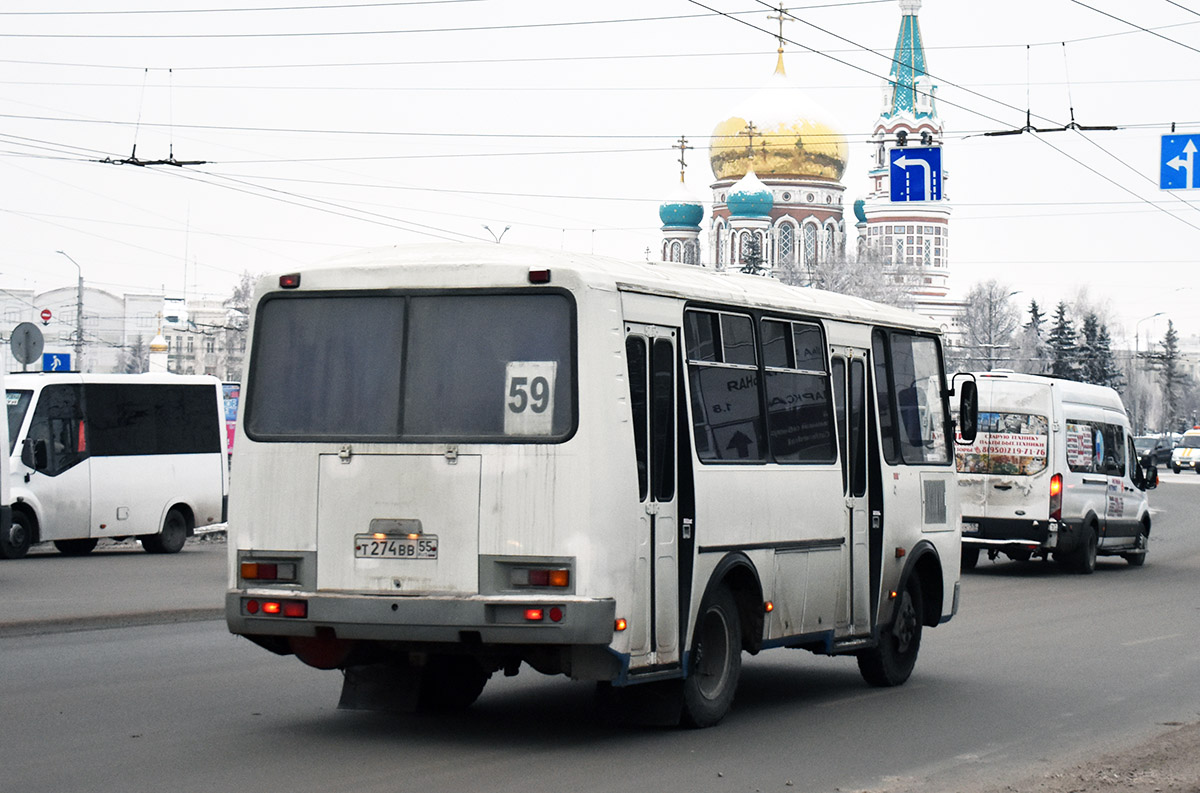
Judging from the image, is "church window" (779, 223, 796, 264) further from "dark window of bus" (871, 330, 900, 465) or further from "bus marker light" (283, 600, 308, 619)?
"bus marker light" (283, 600, 308, 619)

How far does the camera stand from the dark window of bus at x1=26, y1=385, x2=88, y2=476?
932 inches

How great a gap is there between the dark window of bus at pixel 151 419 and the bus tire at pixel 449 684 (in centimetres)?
1466

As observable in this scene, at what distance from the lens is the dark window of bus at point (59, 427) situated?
23672 mm

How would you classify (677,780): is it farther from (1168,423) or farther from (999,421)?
(1168,423)

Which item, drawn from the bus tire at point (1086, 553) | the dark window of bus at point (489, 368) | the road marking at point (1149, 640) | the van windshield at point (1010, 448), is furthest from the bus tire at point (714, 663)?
the bus tire at point (1086, 553)

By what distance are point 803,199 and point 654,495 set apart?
11700cm

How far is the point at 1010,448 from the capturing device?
23.6 metres

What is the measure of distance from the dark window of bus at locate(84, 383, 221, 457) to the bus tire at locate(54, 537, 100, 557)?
160 centimetres

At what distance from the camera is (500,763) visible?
8.84m

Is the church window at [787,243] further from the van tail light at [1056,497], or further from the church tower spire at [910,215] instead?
the van tail light at [1056,497]

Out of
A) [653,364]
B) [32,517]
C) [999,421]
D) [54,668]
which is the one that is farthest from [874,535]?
[32,517]

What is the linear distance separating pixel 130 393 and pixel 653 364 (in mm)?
16570

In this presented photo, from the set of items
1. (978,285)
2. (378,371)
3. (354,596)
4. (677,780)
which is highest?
(978,285)

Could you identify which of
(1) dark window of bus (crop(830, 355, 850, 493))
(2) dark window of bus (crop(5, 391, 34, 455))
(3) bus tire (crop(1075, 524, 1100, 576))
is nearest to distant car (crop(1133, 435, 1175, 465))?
(3) bus tire (crop(1075, 524, 1100, 576))
